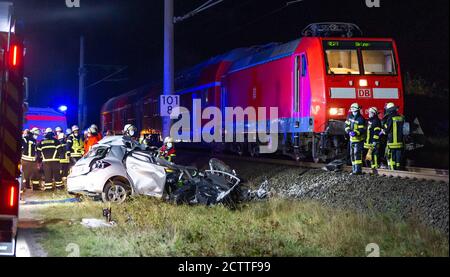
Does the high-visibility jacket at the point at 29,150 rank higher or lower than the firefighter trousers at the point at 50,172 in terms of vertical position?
higher

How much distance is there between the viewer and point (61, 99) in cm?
3019

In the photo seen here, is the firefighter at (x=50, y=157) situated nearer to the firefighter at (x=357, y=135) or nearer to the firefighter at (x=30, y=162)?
the firefighter at (x=30, y=162)

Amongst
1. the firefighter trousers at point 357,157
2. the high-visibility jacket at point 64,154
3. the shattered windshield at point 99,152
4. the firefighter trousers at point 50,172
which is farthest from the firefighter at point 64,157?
the firefighter trousers at point 357,157

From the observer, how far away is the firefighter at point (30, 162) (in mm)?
15328

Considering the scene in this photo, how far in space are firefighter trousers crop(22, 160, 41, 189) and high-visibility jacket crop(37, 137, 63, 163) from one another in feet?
1.32

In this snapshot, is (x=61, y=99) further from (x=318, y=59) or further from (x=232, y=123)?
(x=318, y=59)

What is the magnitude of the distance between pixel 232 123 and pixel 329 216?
1219cm

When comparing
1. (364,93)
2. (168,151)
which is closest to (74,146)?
(168,151)

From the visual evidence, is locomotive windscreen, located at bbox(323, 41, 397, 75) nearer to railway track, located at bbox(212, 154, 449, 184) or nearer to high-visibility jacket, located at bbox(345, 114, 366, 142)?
high-visibility jacket, located at bbox(345, 114, 366, 142)

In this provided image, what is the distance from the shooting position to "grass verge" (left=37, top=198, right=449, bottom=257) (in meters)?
7.68

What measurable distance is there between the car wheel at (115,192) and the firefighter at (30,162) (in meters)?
4.20

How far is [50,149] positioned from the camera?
611 inches

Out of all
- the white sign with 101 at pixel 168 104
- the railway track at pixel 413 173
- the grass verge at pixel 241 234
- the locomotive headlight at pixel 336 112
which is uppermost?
the white sign with 101 at pixel 168 104
